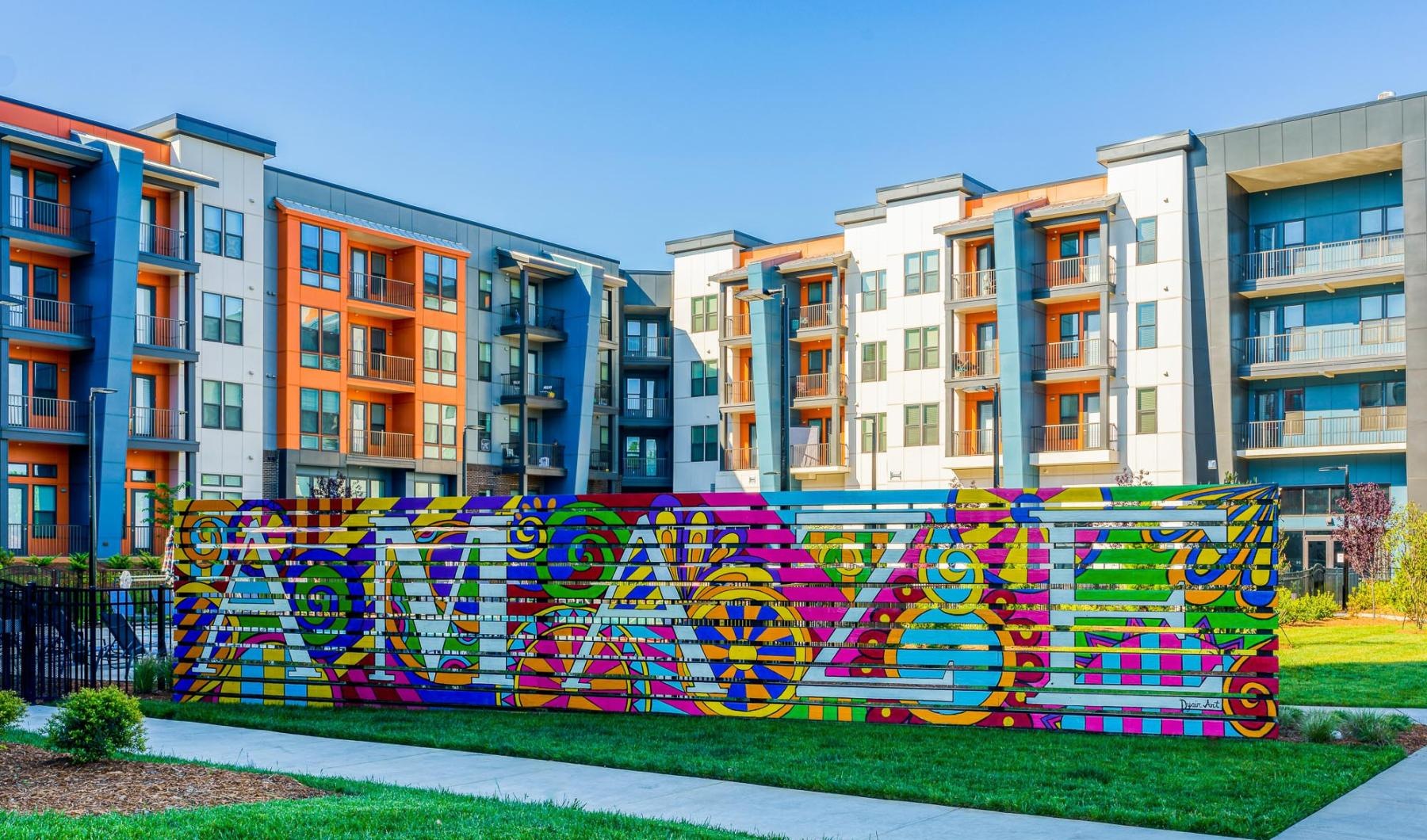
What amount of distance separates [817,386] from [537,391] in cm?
1336

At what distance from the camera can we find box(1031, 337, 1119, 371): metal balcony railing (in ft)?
159

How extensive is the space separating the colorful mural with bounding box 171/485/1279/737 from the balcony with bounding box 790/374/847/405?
142 feet

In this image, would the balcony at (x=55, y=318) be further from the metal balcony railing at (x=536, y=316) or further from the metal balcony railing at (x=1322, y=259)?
the metal balcony railing at (x=1322, y=259)

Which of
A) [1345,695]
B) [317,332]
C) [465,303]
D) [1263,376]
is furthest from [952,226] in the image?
[1345,695]

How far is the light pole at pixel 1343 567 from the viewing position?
3684cm

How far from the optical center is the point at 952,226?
169 feet

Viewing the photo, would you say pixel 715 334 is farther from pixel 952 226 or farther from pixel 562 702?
pixel 562 702

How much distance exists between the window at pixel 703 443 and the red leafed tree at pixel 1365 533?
102 ft

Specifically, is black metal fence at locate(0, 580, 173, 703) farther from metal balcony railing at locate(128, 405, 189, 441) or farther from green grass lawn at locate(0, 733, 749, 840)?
metal balcony railing at locate(128, 405, 189, 441)

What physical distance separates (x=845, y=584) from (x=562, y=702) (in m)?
3.34

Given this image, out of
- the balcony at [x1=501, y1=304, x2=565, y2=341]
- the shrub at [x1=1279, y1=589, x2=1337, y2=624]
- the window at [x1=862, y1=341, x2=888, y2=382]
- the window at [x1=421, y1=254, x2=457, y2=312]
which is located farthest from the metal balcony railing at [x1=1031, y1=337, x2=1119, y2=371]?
the window at [x1=421, y1=254, x2=457, y2=312]

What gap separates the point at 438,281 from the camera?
54188 millimetres

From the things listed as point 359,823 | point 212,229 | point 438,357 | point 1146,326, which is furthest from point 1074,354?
point 359,823

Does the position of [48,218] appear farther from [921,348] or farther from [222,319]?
[921,348]
